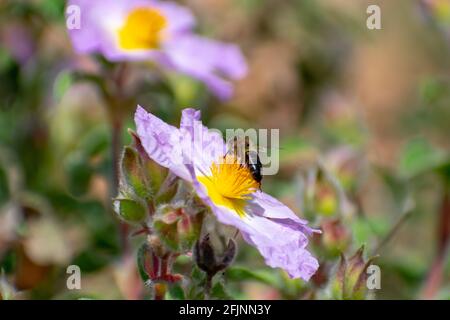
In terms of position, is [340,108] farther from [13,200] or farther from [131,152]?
[131,152]

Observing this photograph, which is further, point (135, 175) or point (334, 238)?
point (334, 238)

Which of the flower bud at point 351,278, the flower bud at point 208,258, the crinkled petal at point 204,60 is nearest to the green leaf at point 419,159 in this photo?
the crinkled petal at point 204,60

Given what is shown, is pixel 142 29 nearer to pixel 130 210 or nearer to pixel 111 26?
pixel 111 26

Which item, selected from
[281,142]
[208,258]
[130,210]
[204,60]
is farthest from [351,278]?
[281,142]

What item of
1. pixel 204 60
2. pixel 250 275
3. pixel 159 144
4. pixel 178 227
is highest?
pixel 204 60

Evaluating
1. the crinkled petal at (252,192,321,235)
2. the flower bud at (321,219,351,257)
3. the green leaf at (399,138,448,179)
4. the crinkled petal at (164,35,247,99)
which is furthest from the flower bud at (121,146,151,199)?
the green leaf at (399,138,448,179)

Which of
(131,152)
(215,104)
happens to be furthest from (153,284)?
(215,104)
